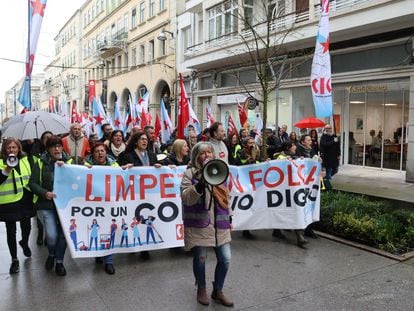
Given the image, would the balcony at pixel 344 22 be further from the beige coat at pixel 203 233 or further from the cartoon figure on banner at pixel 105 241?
the beige coat at pixel 203 233

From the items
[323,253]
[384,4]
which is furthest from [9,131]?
[384,4]

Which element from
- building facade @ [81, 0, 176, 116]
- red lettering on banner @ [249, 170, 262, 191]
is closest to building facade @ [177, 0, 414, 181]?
red lettering on banner @ [249, 170, 262, 191]

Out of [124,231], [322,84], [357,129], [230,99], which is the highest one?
[230,99]

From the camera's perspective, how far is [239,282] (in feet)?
16.3

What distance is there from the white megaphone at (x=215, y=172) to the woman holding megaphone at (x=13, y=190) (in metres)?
2.79

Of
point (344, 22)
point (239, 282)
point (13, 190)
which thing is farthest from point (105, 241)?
point (344, 22)

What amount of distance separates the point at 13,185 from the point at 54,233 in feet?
2.61

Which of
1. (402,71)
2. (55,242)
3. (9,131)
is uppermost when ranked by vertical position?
(402,71)

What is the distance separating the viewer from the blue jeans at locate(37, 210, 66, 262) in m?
5.27

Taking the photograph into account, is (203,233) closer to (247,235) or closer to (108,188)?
(108,188)

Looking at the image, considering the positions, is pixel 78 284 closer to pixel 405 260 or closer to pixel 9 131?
pixel 9 131

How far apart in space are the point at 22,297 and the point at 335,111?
13482mm

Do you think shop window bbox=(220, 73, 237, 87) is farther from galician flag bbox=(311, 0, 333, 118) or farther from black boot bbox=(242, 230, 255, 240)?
black boot bbox=(242, 230, 255, 240)

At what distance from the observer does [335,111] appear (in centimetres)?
1577
